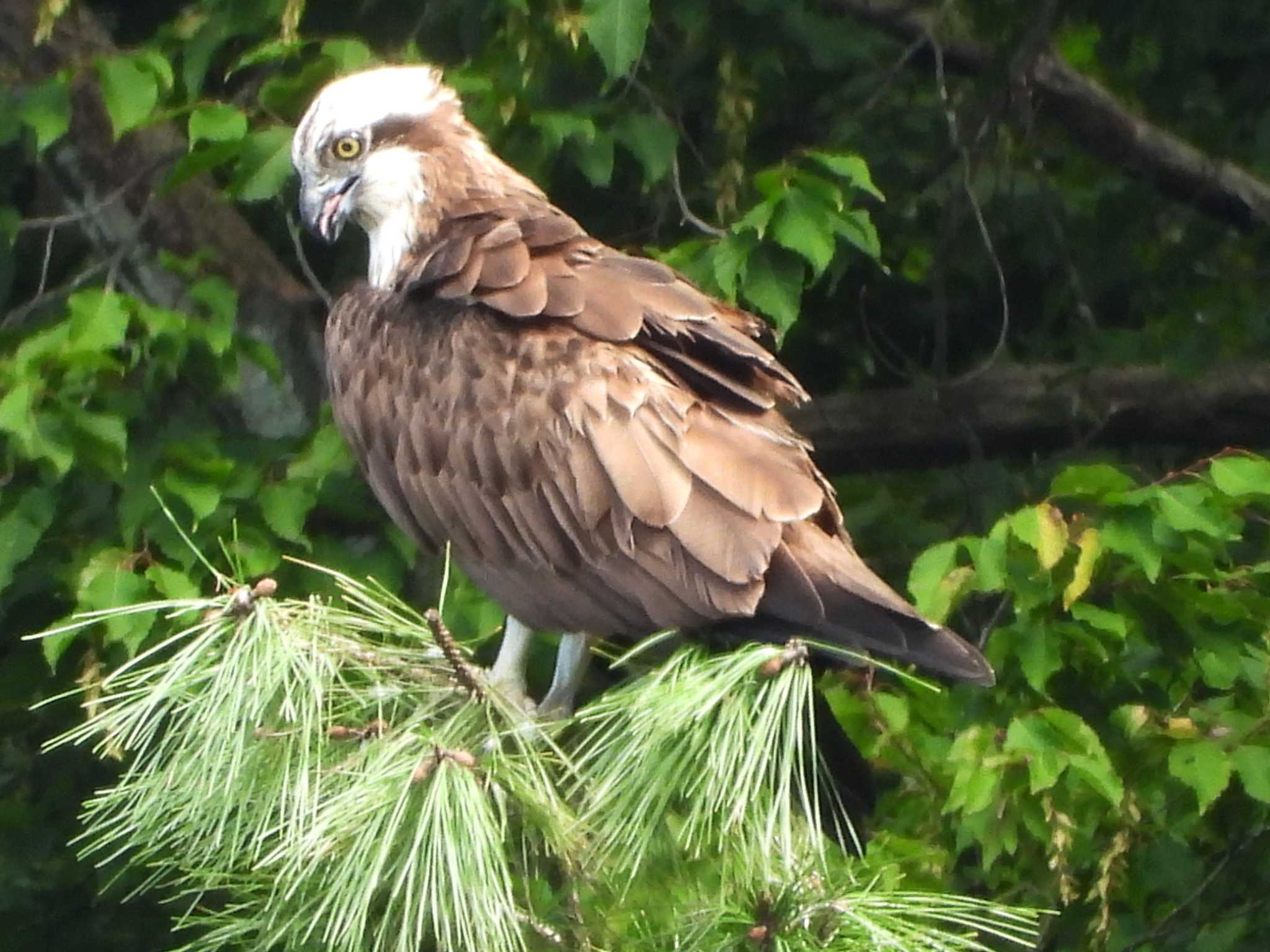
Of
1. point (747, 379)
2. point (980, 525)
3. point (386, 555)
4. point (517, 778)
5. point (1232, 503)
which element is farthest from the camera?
point (980, 525)

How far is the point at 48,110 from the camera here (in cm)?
438

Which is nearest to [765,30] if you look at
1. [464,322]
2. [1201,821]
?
[464,322]

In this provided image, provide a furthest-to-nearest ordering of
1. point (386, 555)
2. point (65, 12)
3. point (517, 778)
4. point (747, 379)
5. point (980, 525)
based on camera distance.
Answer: point (980, 525) < point (65, 12) < point (386, 555) < point (747, 379) < point (517, 778)

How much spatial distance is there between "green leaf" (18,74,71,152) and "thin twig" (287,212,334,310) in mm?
588

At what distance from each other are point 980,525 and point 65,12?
238 cm

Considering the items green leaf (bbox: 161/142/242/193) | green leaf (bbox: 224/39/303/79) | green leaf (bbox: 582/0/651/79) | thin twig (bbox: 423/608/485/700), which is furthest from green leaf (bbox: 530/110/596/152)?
thin twig (bbox: 423/608/485/700)

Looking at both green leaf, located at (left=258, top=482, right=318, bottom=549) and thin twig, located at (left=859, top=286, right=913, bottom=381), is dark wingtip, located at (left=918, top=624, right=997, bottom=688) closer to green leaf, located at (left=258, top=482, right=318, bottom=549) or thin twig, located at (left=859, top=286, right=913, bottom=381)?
green leaf, located at (left=258, top=482, right=318, bottom=549)

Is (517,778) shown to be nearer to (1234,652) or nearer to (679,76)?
(1234,652)

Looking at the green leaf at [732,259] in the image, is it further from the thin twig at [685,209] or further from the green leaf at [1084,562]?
the green leaf at [1084,562]

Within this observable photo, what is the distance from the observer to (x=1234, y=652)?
4.30m

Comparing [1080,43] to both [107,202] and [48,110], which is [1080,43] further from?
[48,110]

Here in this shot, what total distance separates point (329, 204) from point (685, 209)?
779mm

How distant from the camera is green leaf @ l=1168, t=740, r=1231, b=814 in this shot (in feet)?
13.3

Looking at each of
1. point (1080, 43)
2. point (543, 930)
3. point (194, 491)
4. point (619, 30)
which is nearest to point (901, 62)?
point (1080, 43)
